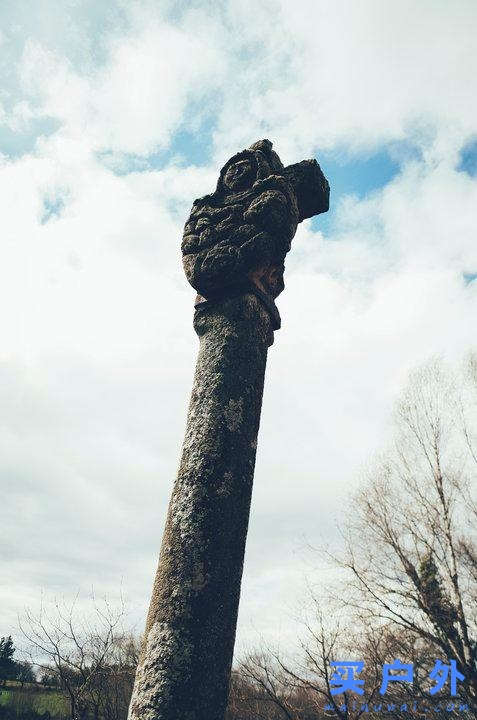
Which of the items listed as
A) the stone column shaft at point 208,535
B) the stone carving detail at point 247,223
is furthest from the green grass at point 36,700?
the stone carving detail at point 247,223

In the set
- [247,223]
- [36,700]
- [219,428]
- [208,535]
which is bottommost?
[36,700]

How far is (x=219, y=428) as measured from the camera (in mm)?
2217

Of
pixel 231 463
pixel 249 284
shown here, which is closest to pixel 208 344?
pixel 249 284

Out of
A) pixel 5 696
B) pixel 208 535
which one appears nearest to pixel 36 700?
pixel 5 696

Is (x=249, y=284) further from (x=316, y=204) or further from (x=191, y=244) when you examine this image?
(x=316, y=204)

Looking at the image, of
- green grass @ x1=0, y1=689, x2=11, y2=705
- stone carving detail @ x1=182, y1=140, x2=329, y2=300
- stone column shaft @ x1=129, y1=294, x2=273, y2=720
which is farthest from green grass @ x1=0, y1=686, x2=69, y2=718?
stone carving detail @ x1=182, y1=140, x2=329, y2=300

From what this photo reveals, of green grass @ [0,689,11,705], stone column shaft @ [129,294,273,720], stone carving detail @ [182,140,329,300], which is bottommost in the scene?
green grass @ [0,689,11,705]

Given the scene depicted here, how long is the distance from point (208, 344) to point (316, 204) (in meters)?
1.56

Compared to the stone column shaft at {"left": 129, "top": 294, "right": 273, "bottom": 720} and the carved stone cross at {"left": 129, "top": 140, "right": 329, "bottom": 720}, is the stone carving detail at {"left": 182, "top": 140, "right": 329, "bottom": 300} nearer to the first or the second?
the carved stone cross at {"left": 129, "top": 140, "right": 329, "bottom": 720}

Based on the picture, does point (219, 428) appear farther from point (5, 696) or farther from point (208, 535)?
point (5, 696)

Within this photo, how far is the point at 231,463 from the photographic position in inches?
84.4

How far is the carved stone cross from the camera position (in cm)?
171

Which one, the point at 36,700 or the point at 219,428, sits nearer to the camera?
the point at 219,428

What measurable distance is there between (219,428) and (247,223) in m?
1.33
